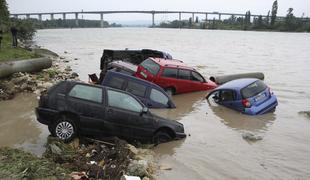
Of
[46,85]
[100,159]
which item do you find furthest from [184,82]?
[100,159]

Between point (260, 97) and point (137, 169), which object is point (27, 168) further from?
point (260, 97)

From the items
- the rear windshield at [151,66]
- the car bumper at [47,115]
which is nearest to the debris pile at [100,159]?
the car bumper at [47,115]

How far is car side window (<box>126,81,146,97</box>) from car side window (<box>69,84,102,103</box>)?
10.7ft

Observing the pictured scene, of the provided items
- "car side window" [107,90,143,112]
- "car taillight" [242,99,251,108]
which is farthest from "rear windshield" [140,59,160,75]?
"car side window" [107,90,143,112]

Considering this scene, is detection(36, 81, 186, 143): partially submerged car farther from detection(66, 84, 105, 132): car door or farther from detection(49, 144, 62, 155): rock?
detection(49, 144, 62, 155): rock

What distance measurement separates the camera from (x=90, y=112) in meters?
10.1

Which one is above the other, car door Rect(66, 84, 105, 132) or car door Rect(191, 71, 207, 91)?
car door Rect(66, 84, 105, 132)

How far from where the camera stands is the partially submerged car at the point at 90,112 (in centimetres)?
1001

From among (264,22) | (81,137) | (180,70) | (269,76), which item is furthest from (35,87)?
(264,22)

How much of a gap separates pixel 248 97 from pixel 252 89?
0.44 m

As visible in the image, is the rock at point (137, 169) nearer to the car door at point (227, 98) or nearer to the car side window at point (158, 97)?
the car side window at point (158, 97)

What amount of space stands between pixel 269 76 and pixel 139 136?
21.3 m

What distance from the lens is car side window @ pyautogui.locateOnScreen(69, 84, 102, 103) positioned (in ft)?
33.3

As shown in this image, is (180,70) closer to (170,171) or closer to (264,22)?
(170,171)
